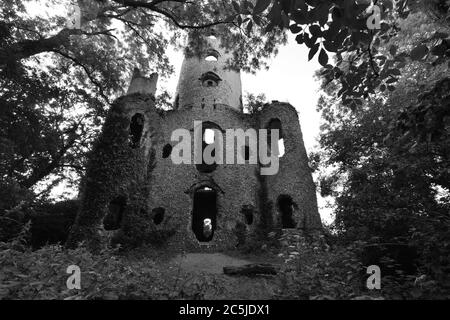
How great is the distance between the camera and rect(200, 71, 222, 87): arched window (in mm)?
22562

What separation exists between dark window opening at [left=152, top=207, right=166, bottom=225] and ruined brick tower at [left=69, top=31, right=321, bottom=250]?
0.17 feet

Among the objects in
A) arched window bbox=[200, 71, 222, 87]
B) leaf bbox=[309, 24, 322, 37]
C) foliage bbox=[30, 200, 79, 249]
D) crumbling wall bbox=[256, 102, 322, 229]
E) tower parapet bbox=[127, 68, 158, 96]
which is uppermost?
arched window bbox=[200, 71, 222, 87]

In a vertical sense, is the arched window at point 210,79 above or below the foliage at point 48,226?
above

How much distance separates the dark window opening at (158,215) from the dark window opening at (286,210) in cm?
647

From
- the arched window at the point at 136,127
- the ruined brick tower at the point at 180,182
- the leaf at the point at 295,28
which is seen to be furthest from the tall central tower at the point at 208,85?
the leaf at the point at 295,28

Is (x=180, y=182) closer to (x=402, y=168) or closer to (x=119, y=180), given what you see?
(x=119, y=180)

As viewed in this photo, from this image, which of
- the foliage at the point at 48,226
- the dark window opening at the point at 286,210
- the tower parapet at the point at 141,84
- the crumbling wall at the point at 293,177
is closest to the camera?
the crumbling wall at the point at 293,177

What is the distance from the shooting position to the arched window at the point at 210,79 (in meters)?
22.6

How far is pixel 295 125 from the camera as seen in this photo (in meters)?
18.5

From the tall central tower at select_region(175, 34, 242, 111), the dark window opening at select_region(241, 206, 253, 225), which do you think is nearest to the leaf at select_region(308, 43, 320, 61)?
the dark window opening at select_region(241, 206, 253, 225)

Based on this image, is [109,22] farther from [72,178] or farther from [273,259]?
[273,259]

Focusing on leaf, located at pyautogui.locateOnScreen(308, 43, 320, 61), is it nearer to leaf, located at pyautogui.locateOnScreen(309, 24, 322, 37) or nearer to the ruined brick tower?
leaf, located at pyautogui.locateOnScreen(309, 24, 322, 37)

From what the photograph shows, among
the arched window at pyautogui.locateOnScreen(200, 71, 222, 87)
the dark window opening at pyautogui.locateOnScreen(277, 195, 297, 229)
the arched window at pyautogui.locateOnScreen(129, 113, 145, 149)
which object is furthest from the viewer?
the arched window at pyautogui.locateOnScreen(200, 71, 222, 87)

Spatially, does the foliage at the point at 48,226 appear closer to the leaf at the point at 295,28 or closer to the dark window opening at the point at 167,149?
the dark window opening at the point at 167,149
